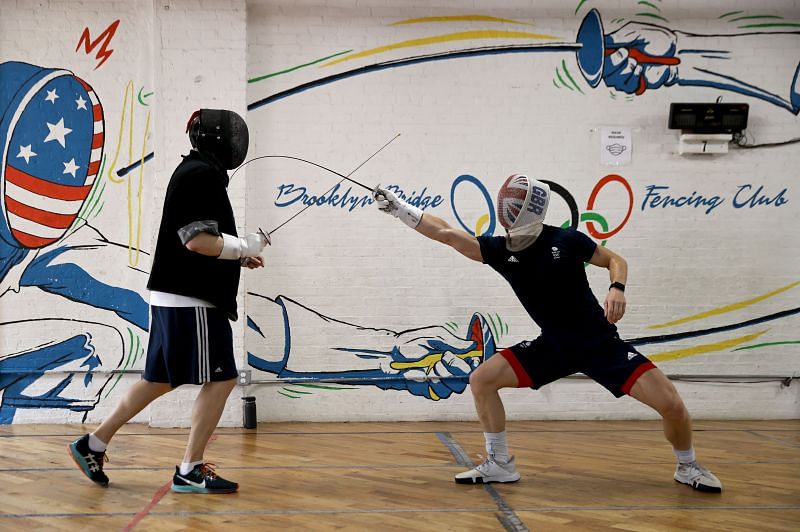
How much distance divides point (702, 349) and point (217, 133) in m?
3.89

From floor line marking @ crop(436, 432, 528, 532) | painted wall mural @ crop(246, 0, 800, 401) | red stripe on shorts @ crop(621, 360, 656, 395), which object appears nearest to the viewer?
floor line marking @ crop(436, 432, 528, 532)

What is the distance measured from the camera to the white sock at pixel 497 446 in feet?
12.3

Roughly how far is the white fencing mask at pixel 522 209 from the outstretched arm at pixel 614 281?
0.30 meters

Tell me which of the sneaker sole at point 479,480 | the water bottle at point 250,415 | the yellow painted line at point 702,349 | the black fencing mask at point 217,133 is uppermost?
the black fencing mask at point 217,133

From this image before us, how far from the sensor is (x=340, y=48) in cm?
557

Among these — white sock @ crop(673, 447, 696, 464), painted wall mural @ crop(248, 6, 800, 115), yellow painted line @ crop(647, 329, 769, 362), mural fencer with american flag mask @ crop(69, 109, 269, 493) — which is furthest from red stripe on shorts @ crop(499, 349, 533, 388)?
painted wall mural @ crop(248, 6, 800, 115)

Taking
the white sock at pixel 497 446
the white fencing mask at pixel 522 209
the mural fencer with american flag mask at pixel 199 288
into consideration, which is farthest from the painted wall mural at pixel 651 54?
the white sock at pixel 497 446

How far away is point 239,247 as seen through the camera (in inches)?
129

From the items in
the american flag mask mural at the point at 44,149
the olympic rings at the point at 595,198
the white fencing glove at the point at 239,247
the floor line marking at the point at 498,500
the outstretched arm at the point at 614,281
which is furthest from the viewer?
the olympic rings at the point at 595,198

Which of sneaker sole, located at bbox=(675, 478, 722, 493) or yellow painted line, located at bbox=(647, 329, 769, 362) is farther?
yellow painted line, located at bbox=(647, 329, 769, 362)

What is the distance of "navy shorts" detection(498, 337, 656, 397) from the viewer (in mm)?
3572

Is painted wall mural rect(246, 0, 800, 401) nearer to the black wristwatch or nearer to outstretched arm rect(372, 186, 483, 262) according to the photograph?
outstretched arm rect(372, 186, 483, 262)

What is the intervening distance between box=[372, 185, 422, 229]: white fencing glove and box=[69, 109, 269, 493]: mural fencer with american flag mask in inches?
20.9

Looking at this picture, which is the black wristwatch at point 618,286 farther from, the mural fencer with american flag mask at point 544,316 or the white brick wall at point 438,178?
the white brick wall at point 438,178
